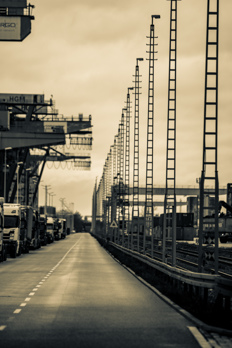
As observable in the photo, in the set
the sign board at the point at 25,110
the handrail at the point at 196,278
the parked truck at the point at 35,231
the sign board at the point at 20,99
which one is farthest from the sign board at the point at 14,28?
the sign board at the point at 25,110

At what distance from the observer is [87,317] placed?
15.9 m

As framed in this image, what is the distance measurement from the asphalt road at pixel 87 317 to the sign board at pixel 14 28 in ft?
83.4

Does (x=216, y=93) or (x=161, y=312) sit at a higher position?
(x=216, y=93)

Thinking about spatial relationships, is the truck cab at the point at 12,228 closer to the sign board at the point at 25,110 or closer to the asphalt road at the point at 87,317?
the asphalt road at the point at 87,317

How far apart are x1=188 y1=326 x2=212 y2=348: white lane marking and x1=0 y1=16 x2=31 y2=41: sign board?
124 feet

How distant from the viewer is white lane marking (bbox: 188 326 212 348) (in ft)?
38.9

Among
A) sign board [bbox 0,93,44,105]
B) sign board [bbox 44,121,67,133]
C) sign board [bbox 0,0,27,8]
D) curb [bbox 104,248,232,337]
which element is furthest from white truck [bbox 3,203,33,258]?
sign board [bbox 44,121,67,133]

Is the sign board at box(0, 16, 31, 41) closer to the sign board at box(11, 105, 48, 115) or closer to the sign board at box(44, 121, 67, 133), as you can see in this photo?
the sign board at box(44, 121, 67, 133)

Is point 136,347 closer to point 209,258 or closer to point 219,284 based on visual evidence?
point 219,284

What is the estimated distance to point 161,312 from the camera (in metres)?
17.0

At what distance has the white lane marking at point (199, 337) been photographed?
1187cm

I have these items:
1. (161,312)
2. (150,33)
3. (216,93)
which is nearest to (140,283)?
(216,93)

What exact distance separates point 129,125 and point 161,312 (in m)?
46.7

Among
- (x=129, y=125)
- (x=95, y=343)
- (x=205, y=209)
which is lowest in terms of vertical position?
(x=95, y=343)
